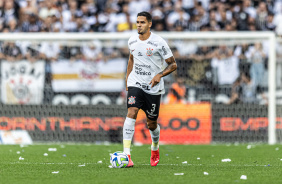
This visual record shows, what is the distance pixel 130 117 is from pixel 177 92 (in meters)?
6.28

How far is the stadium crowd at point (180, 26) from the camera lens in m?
13.9

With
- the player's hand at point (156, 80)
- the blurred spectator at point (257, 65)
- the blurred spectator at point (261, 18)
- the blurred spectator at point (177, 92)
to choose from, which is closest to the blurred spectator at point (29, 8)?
the blurred spectator at point (177, 92)

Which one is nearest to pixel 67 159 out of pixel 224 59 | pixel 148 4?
pixel 224 59

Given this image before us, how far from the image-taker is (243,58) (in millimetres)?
13953

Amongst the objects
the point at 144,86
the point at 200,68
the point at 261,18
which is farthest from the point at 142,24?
the point at 261,18

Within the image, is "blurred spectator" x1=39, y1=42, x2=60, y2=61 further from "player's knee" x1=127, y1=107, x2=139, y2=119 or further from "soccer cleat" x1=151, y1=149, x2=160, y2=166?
"player's knee" x1=127, y1=107, x2=139, y2=119

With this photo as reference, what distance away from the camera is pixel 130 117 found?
7.90 metres

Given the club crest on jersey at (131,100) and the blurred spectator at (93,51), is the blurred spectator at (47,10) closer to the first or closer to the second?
the blurred spectator at (93,51)

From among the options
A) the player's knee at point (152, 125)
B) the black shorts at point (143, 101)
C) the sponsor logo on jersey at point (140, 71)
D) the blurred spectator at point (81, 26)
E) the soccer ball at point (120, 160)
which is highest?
the blurred spectator at point (81, 26)

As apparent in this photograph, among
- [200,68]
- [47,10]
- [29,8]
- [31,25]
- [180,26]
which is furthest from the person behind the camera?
[29,8]

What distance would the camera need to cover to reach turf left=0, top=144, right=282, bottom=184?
645cm

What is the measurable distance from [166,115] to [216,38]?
234 cm

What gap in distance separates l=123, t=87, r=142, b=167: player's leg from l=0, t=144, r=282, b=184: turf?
0.33 meters

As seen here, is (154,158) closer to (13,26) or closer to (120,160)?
(120,160)
